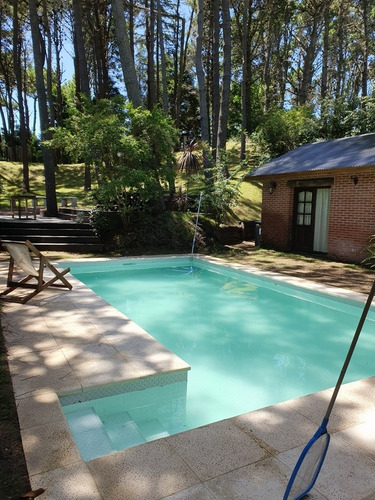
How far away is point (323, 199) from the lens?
10680mm

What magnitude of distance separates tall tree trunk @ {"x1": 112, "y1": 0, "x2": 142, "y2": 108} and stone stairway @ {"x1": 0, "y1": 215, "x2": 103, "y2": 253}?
4.63 meters

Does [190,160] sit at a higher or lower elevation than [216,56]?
lower

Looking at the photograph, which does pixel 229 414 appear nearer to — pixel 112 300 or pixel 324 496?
pixel 324 496

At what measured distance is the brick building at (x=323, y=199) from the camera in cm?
930

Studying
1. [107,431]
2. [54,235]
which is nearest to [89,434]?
[107,431]

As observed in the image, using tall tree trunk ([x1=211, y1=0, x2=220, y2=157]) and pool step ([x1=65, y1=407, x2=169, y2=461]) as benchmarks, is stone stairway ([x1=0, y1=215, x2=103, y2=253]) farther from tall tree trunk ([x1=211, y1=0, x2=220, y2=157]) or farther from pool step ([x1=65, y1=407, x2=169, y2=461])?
pool step ([x1=65, y1=407, x2=169, y2=461])

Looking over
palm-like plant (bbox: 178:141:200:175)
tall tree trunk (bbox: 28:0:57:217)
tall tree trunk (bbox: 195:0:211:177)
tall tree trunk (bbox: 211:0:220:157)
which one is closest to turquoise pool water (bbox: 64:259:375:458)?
tall tree trunk (bbox: 28:0:57:217)

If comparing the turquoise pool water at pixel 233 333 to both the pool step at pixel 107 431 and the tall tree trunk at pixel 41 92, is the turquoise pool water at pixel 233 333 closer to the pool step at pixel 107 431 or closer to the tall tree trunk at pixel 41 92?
the pool step at pixel 107 431

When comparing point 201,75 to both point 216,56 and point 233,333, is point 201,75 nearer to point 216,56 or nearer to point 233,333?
point 216,56

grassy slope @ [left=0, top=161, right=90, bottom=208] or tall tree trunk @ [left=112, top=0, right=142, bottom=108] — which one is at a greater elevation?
tall tree trunk @ [left=112, top=0, right=142, bottom=108]

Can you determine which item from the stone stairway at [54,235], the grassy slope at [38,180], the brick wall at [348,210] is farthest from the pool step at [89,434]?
the grassy slope at [38,180]

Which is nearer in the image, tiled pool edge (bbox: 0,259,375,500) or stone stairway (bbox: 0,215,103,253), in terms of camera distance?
tiled pool edge (bbox: 0,259,375,500)

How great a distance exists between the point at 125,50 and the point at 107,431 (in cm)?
1231

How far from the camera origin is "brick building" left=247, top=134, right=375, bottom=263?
30.5 ft
